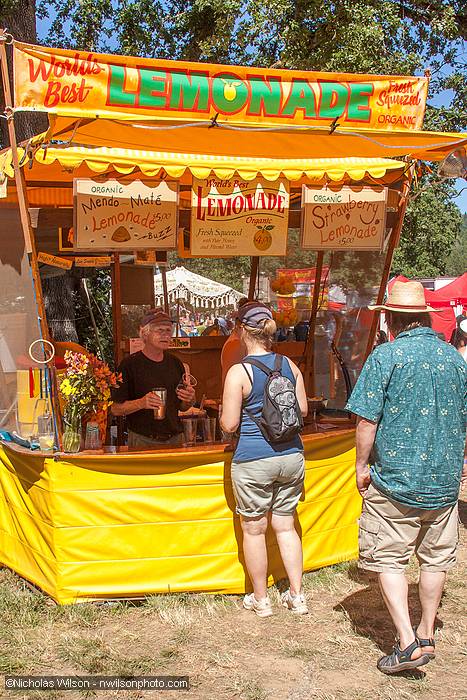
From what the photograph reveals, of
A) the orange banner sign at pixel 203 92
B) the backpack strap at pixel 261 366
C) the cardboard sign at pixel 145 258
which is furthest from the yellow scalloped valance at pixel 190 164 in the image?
the cardboard sign at pixel 145 258

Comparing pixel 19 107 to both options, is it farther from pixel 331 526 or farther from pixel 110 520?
pixel 331 526

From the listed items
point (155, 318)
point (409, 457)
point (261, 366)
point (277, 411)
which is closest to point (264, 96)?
point (155, 318)

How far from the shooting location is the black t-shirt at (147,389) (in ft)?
16.8

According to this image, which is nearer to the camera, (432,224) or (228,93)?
(228,93)

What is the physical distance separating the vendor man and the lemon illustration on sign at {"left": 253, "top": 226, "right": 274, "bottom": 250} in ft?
2.66

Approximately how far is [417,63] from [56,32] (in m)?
6.73

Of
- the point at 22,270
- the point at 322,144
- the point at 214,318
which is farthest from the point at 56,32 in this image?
the point at 22,270

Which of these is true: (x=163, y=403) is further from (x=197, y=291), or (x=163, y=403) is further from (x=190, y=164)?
(x=197, y=291)

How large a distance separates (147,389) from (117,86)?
74.7 inches

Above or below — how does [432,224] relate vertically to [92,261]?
below

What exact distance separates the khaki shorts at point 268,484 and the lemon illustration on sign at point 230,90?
2.27m

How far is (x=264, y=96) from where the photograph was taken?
4.99 metres

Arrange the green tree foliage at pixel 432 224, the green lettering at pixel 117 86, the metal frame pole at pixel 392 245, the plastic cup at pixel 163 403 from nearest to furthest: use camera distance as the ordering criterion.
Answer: the green lettering at pixel 117 86
the plastic cup at pixel 163 403
the metal frame pole at pixel 392 245
the green tree foliage at pixel 432 224

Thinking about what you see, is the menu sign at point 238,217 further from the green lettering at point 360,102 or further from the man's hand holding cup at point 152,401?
the man's hand holding cup at point 152,401
